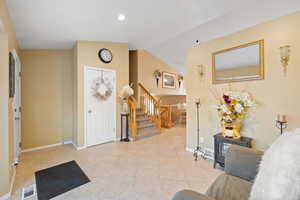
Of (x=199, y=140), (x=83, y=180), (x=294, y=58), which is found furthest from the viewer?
(x=199, y=140)

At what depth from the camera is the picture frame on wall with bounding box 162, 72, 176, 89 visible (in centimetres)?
680

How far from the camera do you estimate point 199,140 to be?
3.25 meters

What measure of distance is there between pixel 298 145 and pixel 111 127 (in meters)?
3.81

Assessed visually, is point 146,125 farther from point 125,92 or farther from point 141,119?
point 125,92

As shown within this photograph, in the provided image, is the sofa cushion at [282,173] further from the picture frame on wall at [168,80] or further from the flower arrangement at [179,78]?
the flower arrangement at [179,78]

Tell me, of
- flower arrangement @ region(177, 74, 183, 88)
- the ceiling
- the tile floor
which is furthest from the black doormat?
flower arrangement @ region(177, 74, 183, 88)

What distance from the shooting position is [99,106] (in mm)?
3918

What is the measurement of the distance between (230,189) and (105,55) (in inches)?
151

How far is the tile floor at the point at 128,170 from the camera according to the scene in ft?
6.42

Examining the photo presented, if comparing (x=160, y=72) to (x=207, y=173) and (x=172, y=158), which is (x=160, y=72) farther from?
(x=207, y=173)

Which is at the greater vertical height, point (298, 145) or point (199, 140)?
point (298, 145)

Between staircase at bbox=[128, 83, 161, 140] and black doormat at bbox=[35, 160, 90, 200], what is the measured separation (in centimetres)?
200

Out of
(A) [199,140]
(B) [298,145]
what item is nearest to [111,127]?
(A) [199,140]

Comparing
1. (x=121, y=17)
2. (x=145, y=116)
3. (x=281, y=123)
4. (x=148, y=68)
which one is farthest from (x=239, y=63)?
(x=148, y=68)
